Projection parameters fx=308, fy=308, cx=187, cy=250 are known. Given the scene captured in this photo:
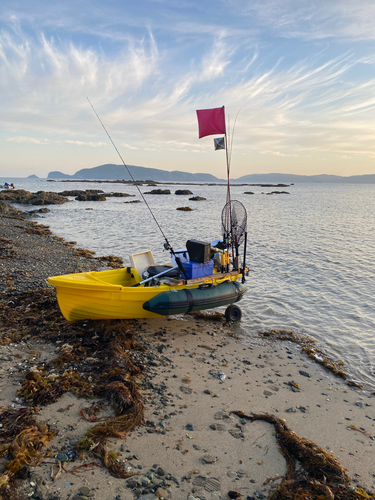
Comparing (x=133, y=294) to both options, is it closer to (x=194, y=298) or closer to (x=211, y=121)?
(x=194, y=298)

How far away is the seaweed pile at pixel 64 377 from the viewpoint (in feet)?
13.3

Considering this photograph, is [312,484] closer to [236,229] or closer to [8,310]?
[236,229]

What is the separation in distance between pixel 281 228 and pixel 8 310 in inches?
1096

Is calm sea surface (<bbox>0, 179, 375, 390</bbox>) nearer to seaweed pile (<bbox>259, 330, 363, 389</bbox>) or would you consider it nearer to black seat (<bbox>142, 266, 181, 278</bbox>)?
seaweed pile (<bbox>259, 330, 363, 389</bbox>)

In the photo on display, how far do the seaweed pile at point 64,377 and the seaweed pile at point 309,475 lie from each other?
2.17 metres

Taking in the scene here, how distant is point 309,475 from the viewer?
4273 mm

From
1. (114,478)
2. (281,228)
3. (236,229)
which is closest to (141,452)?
(114,478)

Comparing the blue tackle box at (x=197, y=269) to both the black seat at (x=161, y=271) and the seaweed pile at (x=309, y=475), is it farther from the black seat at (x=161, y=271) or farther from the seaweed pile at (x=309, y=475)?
the seaweed pile at (x=309, y=475)

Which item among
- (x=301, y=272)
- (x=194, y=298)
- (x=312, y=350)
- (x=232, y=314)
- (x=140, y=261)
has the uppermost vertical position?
(x=140, y=261)

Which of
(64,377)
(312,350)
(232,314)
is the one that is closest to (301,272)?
(232,314)

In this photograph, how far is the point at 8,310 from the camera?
8461mm

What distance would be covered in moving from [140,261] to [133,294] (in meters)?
1.79

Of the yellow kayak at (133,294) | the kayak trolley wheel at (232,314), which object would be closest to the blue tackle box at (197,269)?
Answer: the yellow kayak at (133,294)

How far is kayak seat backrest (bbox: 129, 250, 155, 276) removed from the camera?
9492mm
